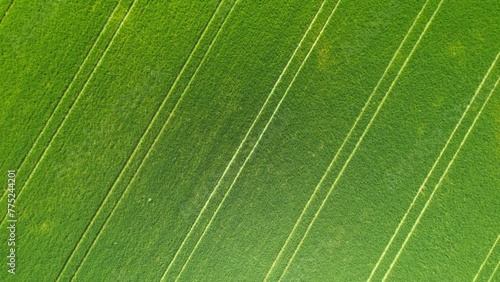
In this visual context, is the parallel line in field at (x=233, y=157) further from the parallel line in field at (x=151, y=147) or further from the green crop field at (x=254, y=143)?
the parallel line in field at (x=151, y=147)

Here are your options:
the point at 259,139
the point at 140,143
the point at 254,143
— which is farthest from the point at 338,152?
the point at 140,143

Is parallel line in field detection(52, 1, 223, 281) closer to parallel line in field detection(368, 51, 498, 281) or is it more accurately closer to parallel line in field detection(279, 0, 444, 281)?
parallel line in field detection(279, 0, 444, 281)

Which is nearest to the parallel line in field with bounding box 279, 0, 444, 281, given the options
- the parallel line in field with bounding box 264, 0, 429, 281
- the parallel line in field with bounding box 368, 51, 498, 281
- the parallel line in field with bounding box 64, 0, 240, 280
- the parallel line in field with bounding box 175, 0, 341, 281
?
the parallel line in field with bounding box 264, 0, 429, 281

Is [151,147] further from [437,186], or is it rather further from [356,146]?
[437,186]

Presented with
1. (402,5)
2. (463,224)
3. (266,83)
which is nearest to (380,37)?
(402,5)

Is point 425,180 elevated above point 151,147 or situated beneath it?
elevated above

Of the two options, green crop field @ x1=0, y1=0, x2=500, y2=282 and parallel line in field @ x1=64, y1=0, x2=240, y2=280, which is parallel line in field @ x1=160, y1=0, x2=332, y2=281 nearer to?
green crop field @ x1=0, y1=0, x2=500, y2=282

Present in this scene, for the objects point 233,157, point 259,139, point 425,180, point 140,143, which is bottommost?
point 140,143

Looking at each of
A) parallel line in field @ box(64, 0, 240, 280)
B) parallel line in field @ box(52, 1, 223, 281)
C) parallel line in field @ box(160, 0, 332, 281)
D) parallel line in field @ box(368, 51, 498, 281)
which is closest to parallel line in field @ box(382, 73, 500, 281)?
parallel line in field @ box(368, 51, 498, 281)

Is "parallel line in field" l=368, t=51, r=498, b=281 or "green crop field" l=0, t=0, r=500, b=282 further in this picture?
"parallel line in field" l=368, t=51, r=498, b=281
